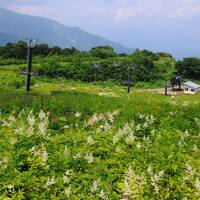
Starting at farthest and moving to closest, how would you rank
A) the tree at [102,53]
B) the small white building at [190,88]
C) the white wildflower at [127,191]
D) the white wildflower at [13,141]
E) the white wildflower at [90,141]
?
the tree at [102,53]
the small white building at [190,88]
the white wildflower at [90,141]
the white wildflower at [13,141]
the white wildflower at [127,191]

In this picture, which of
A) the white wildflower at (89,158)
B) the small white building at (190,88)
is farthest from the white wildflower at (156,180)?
the small white building at (190,88)

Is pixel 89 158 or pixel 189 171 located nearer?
pixel 189 171

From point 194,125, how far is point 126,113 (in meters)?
2.66

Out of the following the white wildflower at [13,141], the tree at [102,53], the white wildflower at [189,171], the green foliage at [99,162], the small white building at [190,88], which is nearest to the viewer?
the green foliage at [99,162]

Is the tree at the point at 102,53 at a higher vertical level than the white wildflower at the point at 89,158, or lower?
higher

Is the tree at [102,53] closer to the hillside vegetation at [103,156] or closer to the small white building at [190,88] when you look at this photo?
the small white building at [190,88]

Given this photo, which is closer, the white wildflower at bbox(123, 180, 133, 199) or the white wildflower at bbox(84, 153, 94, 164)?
the white wildflower at bbox(123, 180, 133, 199)

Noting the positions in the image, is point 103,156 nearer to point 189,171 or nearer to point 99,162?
point 99,162

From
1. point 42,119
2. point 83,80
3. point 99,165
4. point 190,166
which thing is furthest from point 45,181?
point 83,80

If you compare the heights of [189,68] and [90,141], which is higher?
[189,68]

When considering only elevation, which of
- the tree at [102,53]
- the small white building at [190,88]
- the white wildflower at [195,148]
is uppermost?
the tree at [102,53]

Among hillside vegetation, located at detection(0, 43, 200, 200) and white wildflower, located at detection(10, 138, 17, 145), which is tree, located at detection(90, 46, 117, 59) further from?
white wildflower, located at detection(10, 138, 17, 145)

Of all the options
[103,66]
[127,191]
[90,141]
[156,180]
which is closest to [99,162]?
[90,141]

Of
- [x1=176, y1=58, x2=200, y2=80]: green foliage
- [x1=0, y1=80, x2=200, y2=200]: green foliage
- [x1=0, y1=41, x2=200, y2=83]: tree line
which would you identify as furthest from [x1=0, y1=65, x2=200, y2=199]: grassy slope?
A: [x1=176, y1=58, x2=200, y2=80]: green foliage
